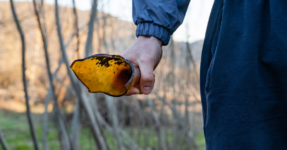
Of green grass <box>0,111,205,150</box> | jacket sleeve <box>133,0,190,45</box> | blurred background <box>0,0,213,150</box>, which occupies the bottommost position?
green grass <box>0,111,205,150</box>

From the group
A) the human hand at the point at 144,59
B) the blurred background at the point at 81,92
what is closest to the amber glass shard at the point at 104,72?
the human hand at the point at 144,59

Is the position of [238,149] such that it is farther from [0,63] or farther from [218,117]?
[0,63]

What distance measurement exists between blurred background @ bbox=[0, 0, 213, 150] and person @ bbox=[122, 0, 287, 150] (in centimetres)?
92

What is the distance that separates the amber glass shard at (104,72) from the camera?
50 centimetres

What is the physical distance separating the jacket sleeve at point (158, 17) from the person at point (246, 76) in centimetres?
7

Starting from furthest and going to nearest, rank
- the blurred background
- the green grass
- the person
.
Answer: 1. the green grass
2. the blurred background
3. the person

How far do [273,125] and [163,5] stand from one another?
0.39 meters

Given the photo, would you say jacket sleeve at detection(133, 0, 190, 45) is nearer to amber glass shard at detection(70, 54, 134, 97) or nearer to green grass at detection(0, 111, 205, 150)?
amber glass shard at detection(70, 54, 134, 97)

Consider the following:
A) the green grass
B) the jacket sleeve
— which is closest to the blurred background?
the green grass

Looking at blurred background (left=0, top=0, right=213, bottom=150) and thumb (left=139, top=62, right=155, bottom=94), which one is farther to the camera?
blurred background (left=0, top=0, right=213, bottom=150)

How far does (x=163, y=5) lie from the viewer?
0.62m

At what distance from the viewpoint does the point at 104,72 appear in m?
0.50

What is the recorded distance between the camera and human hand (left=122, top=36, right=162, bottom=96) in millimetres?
531

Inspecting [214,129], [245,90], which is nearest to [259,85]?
[245,90]
